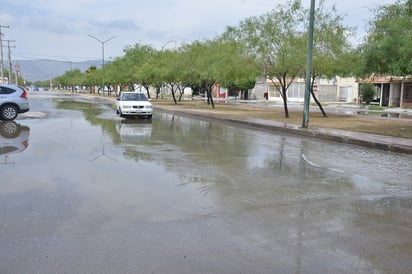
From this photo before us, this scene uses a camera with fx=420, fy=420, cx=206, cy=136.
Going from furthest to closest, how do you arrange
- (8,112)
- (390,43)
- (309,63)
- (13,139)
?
(8,112) → (309,63) → (390,43) → (13,139)

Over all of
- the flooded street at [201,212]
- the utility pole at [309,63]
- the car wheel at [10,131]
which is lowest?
the car wheel at [10,131]

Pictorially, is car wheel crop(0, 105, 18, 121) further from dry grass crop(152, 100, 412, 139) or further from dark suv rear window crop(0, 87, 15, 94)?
dry grass crop(152, 100, 412, 139)

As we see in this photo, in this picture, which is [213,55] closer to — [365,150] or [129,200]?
[365,150]

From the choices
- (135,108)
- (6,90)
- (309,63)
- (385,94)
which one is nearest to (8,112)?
(6,90)

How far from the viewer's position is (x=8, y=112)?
21250 mm

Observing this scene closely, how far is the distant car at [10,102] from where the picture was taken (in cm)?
2112

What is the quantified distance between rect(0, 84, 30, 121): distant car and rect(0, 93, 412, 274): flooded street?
1110 cm

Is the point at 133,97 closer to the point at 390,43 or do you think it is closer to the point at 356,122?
the point at 356,122

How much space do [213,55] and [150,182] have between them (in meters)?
26.7

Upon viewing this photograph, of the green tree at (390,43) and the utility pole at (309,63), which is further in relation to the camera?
the utility pole at (309,63)

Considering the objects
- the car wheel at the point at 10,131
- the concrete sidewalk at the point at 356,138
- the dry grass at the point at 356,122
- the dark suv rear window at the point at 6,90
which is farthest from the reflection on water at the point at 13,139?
the dry grass at the point at 356,122

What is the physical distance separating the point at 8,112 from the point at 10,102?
0.52 metres

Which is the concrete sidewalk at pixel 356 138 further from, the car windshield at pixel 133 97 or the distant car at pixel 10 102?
the distant car at pixel 10 102

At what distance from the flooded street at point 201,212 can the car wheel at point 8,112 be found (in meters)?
11.0
